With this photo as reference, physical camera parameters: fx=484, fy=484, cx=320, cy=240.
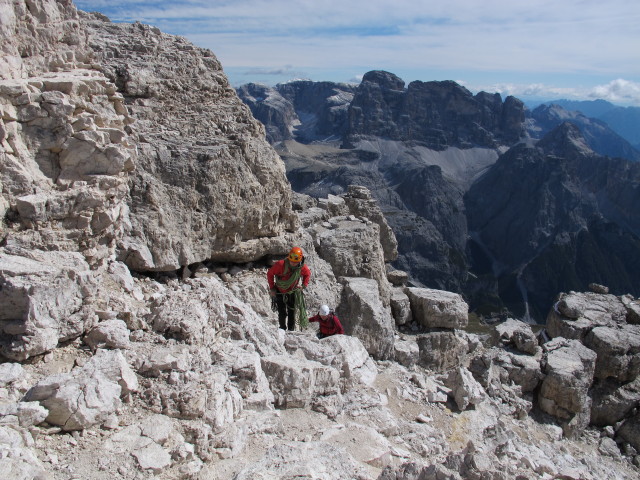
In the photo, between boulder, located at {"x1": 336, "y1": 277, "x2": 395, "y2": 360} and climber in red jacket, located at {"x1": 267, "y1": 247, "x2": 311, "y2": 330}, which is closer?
climber in red jacket, located at {"x1": 267, "y1": 247, "x2": 311, "y2": 330}

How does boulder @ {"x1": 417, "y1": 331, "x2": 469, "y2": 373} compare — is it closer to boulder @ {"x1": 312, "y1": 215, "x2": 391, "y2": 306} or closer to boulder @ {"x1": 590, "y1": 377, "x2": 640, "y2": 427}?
boulder @ {"x1": 312, "y1": 215, "x2": 391, "y2": 306}

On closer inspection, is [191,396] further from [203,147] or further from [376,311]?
[376,311]

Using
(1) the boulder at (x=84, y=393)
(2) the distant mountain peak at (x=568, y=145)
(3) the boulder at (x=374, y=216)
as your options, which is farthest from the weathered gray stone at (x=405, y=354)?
(2) the distant mountain peak at (x=568, y=145)

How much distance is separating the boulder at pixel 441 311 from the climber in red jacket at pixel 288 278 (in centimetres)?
753

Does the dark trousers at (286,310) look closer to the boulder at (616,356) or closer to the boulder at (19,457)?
the boulder at (19,457)

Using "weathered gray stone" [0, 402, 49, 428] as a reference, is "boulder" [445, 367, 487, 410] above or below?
below

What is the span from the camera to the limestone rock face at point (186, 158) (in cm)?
1105

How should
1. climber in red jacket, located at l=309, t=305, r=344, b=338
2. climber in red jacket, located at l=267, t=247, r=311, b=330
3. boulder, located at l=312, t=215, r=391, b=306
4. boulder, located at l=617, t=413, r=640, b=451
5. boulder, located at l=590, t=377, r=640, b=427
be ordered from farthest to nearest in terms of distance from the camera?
boulder, located at l=590, t=377, r=640, b=427 < boulder, located at l=617, t=413, r=640, b=451 < boulder, located at l=312, t=215, r=391, b=306 < climber in red jacket, located at l=309, t=305, r=344, b=338 < climber in red jacket, located at l=267, t=247, r=311, b=330

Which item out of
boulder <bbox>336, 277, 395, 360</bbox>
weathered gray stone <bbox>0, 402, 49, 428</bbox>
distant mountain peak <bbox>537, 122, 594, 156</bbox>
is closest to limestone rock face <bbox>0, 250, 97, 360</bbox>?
weathered gray stone <bbox>0, 402, 49, 428</bbox>

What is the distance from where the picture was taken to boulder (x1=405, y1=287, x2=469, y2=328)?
1783cm

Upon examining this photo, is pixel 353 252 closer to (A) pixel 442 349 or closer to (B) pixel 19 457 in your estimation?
(A) pixel 442 349

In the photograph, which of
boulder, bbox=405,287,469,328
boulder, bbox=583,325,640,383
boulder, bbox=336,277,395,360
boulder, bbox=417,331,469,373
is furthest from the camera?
boulder, bbox=583,325,640,383

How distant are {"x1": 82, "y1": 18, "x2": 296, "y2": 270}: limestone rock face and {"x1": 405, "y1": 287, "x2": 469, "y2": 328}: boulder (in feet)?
22.9

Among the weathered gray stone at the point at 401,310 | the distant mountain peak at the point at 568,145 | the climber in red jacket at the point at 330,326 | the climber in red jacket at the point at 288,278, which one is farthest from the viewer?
the distant mountain peak at the point at 568,145
